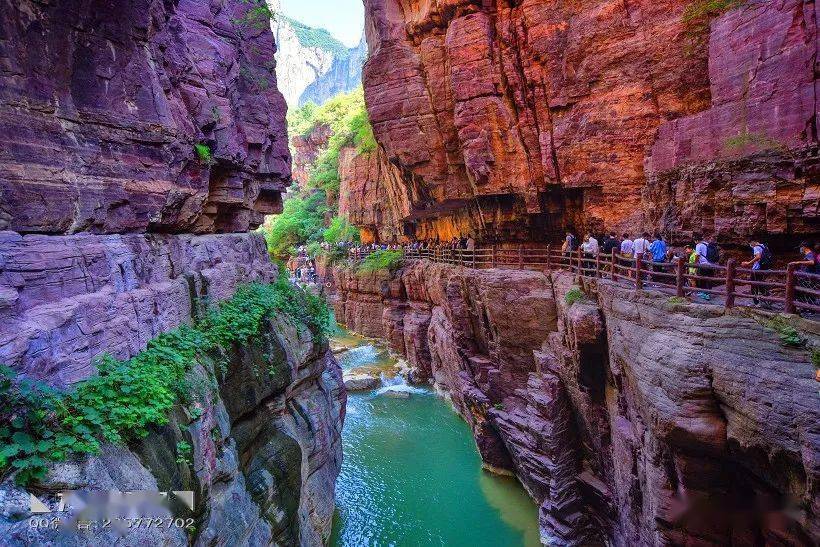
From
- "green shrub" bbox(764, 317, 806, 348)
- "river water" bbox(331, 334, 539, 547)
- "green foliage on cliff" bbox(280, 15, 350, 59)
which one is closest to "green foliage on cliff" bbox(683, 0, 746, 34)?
"green shrub" bbox(764, 317, 806, 348)

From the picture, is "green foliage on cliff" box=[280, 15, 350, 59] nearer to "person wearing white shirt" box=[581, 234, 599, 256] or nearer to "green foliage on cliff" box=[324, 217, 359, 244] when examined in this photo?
"green foliage on cliff" box=[324, 217, 359, 244]

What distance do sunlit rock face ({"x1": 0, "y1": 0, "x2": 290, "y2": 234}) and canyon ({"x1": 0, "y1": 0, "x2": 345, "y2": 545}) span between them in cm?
3

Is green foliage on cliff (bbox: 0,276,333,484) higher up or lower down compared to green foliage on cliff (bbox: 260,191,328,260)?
lower down

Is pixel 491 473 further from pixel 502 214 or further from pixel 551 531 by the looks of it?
pixel 502 214

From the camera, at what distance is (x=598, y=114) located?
15.1 metres

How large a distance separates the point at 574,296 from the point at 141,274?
36.7 feet

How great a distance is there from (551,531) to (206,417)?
10354mm

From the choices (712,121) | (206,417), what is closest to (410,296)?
(712,121)

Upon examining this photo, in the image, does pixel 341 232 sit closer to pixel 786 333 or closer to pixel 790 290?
pixel 790 290

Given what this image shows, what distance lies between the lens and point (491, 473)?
1526cm

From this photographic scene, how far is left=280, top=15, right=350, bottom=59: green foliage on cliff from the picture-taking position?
10931 centimetres

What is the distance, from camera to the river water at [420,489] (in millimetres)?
12312

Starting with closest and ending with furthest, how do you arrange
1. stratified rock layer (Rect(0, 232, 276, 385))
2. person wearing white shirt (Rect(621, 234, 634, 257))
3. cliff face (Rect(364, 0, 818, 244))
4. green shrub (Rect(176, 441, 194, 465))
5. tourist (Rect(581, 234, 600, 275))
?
1. stratified rock layer (Rect(0, 232, 276, 385))
2. green shrub (Rect(176, 441, 194, 465))
3. cliff face (Rect(364, 0, 818, 244))
4. person wearing white shirt (Rect(621, 234, 634, 257))
5. tourist (Rect(581, 234, 600, 275))

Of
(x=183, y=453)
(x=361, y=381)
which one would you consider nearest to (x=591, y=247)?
(x=183, y=453)
